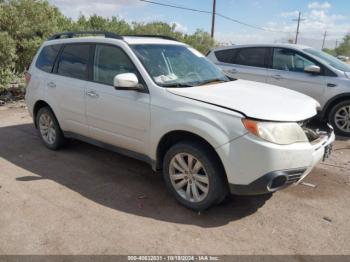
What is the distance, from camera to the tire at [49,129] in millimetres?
5390

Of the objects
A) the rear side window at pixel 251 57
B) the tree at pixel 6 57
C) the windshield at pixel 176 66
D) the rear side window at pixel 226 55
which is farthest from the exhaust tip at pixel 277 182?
the tree at pixel 6 57

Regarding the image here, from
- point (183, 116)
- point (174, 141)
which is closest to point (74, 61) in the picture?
point (174, 141)

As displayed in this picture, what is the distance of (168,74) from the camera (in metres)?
4.02

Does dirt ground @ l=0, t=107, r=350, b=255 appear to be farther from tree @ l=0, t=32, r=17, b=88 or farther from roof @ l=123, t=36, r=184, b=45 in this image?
tree @ l=0, t=32, r=17, b=88

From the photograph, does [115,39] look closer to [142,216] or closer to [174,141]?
[174,141]

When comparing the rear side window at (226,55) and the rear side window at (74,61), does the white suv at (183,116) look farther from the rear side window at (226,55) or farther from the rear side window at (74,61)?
the rear side window at (226,55)

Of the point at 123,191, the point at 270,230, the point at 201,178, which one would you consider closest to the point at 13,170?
the point at 123,191

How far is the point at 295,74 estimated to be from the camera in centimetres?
691

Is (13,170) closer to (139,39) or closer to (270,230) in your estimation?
(139,39)

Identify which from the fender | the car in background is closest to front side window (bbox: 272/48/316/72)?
the car in background

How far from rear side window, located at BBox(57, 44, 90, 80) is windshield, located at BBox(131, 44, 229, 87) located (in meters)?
0.89

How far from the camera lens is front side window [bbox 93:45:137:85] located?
13.6 ft

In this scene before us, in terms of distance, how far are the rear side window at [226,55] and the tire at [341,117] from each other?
8.06 ft

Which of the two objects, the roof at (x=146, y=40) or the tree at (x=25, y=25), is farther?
the tree at (x=25, y=25)
